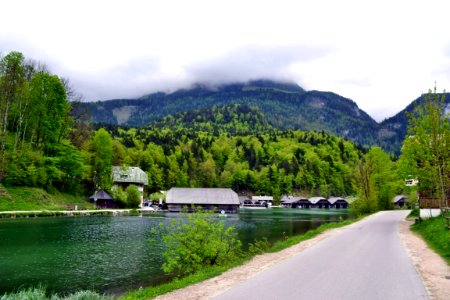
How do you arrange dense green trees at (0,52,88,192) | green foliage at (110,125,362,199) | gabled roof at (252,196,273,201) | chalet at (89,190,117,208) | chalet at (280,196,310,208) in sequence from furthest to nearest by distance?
chalet at (280,196,310,208), gabled roof at (252,196,273,201), green foliage at (110,125,362,199), chalet at (89,190,117,208), dense green trees at (0,52,88,192)

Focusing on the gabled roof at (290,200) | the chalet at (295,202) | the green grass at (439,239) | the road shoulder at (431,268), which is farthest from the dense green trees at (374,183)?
the chalet at (295,202)

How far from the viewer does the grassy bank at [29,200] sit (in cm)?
5670

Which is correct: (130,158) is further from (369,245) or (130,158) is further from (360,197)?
(369,245)

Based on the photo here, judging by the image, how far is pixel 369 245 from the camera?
21.2 m

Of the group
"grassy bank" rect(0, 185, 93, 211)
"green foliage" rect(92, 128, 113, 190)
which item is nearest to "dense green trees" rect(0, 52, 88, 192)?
"grassy bank" rect(0, 185, 93, 211)

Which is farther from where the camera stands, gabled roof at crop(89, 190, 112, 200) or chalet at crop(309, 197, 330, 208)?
chalet at crop(309, 197, 330, 208)

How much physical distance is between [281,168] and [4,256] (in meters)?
179

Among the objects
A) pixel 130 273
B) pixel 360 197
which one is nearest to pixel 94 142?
pixel 360 197

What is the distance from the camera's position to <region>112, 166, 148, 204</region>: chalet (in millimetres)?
102025

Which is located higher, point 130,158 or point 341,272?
point 130,158

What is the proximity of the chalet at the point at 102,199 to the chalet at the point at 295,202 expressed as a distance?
104 metres

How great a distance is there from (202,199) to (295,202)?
3131 inches

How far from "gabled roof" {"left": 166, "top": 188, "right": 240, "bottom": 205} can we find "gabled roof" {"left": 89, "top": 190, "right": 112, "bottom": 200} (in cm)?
2116

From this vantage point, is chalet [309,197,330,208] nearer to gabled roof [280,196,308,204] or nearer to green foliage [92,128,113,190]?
gabled roof [280,196,308,204]
